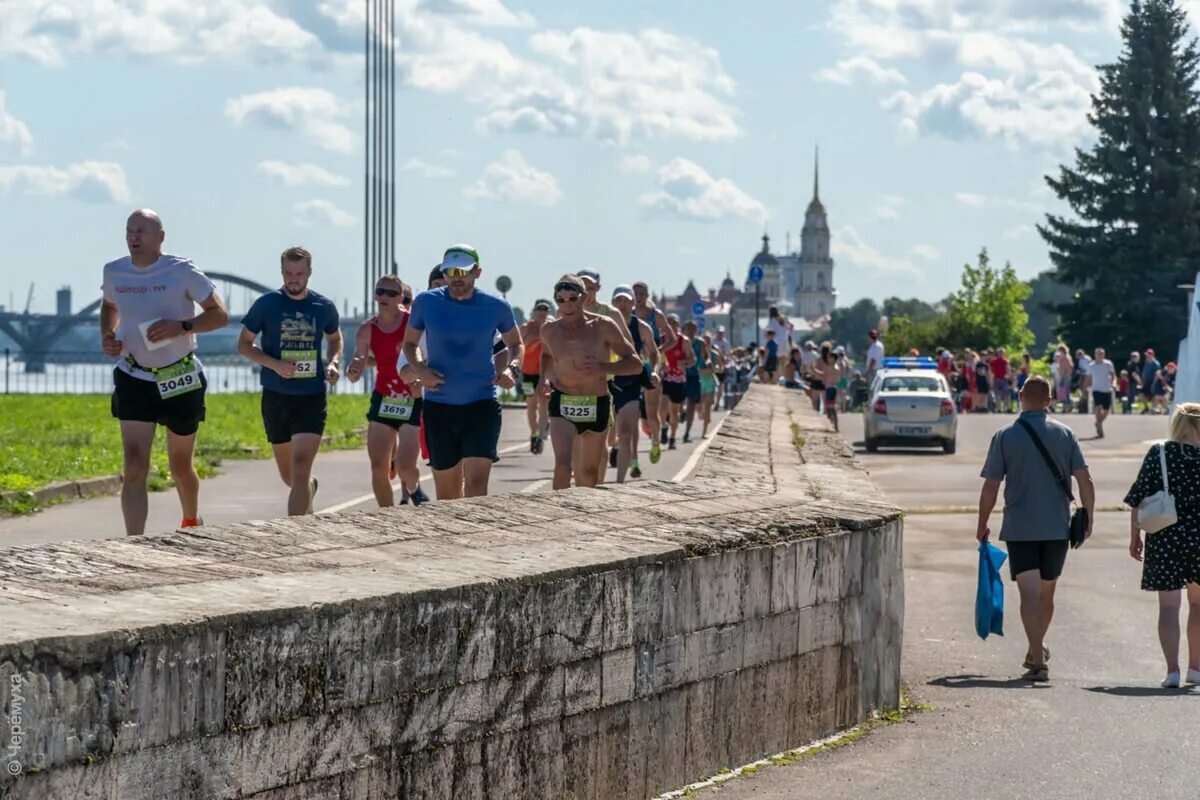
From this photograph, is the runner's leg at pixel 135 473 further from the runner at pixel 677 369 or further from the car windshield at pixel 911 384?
the car windshield at pixel 911 384

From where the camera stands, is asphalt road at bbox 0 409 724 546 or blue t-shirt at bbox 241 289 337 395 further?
asphalt road at bbox 0 409 724 546

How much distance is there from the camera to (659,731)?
6.98 metres

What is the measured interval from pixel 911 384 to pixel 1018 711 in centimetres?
2591

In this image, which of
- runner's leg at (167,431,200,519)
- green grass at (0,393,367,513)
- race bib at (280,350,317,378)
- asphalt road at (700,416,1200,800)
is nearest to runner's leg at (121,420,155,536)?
runner's leg at (167,431,200,519)

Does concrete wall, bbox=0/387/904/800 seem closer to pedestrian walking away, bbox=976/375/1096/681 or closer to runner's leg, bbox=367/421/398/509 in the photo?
pedestrian walking away, bbox=976/375/1096/681

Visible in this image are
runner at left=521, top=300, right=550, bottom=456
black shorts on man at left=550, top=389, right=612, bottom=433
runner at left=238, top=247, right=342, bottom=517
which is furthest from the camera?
runner at left=521, top=300, right=550, bottom=456

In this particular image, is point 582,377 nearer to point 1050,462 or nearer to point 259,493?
point 1050,462

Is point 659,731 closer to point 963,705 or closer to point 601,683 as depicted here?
point 601,683

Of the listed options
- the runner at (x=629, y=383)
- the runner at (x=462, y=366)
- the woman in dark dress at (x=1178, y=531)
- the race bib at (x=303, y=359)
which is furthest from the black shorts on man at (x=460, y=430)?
the runner at (x=629, y=383)

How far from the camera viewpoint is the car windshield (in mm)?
35281


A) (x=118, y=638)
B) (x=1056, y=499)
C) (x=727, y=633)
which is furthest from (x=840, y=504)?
(x=118, y=638)

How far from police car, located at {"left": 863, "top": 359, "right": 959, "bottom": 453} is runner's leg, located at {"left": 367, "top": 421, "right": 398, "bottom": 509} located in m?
21.1

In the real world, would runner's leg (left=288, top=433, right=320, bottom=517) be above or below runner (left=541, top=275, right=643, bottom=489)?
below

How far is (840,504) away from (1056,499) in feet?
8.78
